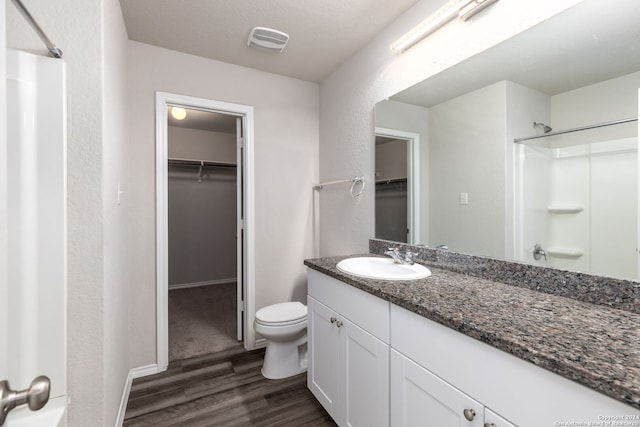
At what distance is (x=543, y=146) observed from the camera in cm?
117

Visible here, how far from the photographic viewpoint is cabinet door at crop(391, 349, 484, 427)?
0.83 meters

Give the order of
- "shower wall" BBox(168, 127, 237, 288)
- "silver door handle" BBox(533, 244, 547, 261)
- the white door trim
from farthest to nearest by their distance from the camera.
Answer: "shower wall" BBox(168, 127, 237, 288)
the white door trim
"silver door handle" BBox(533, 244, 547, 261)

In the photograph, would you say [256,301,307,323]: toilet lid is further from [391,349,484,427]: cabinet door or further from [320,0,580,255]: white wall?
[391,349,484,427]: cabinet door

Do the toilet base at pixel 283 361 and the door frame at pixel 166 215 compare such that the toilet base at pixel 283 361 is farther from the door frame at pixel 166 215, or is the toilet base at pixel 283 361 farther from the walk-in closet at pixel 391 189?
the walk-in closet at pixel 391 189

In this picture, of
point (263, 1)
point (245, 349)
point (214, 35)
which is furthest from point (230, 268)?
point (263, 1)

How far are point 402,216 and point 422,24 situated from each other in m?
1.12

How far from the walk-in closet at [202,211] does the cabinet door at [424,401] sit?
2.76 m

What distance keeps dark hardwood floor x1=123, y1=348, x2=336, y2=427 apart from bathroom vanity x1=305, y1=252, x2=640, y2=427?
314 mm

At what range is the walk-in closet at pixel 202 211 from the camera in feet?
12.5

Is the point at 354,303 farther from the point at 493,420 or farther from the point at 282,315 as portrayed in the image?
the point at 282,315

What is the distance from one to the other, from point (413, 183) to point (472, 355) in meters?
1.19

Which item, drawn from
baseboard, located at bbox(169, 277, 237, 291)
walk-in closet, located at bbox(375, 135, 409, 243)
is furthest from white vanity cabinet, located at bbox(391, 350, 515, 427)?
baseboard, located at bbox(169, 277, 237, 291)

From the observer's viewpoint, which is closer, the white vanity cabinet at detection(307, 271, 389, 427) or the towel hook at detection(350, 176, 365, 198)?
the white vanity cabinet at detection(307, 271, 389, 427)

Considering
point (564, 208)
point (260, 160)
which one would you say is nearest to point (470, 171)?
point (564, 208)
